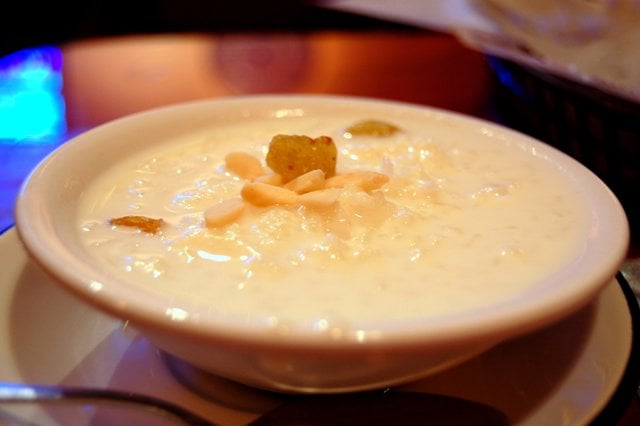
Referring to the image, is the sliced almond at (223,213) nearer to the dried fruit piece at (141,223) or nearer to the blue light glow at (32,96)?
the dried fruit piece at (141,223)

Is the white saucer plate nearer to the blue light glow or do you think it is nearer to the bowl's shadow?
the bowl's shadow

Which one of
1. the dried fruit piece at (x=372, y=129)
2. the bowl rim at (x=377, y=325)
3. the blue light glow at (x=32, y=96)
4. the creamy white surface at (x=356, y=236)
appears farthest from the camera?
the blue light glow at (x=32, y=96)

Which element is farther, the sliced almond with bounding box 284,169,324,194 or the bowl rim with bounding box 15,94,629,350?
the sliced almond with bounding box 284,169,324,194

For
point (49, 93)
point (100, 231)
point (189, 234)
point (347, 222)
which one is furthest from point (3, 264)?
point (49, 93)

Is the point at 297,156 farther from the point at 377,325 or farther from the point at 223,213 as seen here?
the point at 377,325

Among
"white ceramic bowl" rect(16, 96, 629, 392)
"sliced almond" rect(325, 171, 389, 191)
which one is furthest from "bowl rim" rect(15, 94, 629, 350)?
"sliced almond" rect(325, 171, 389, 191)

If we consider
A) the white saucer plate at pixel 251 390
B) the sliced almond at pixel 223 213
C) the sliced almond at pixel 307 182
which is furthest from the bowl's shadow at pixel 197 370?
the sliced almond at pixel 307 182
